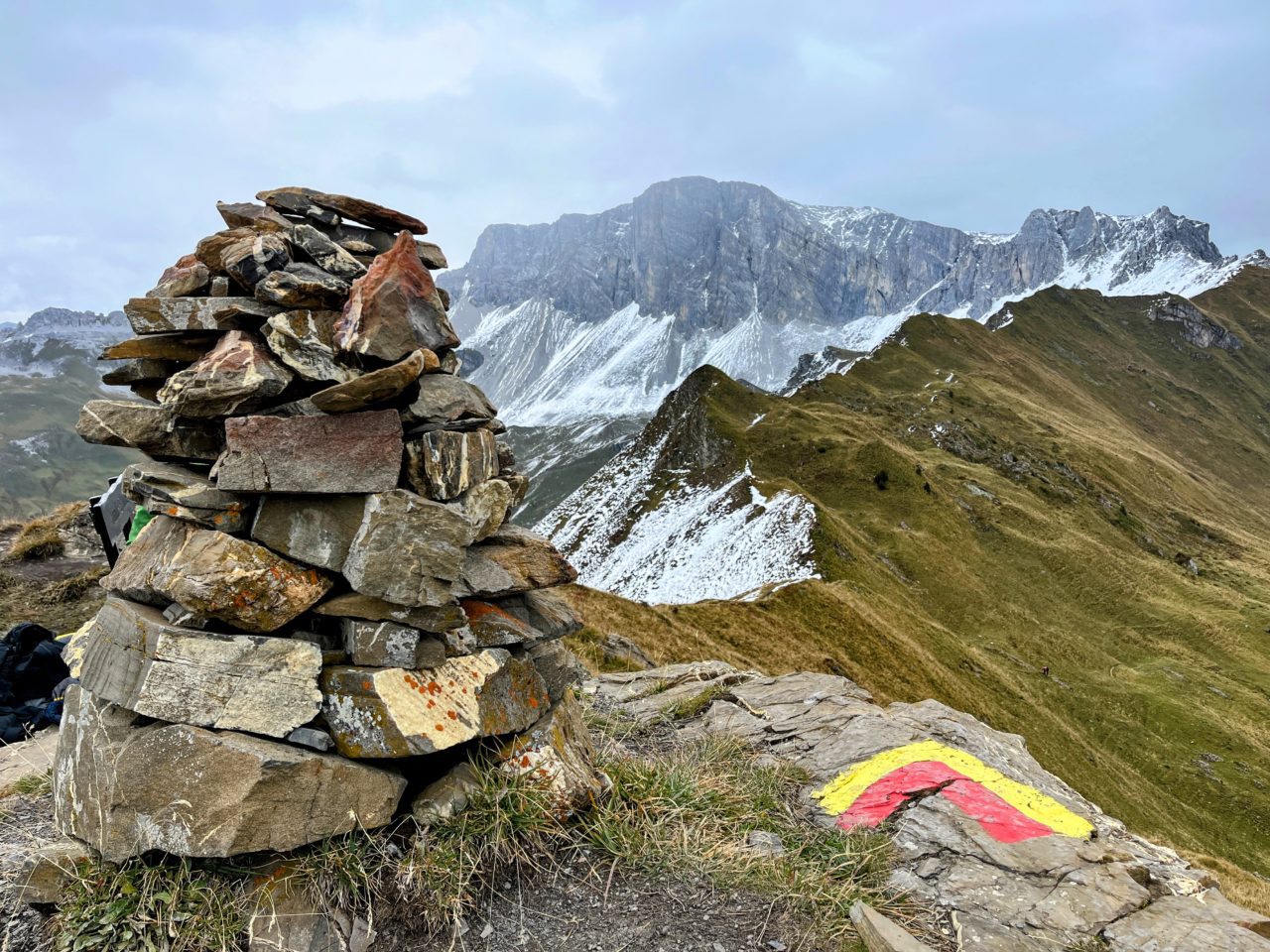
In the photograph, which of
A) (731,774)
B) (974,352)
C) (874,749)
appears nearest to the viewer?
(731,774)

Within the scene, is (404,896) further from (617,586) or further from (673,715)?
(617,586)

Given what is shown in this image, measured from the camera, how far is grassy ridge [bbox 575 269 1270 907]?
34812 mm

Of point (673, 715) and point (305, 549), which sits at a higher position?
point (305, 549)

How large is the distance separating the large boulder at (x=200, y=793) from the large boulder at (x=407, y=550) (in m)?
1.66

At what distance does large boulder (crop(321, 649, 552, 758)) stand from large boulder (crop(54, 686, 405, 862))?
0.37m

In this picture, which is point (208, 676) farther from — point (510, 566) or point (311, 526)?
point (510, 566)

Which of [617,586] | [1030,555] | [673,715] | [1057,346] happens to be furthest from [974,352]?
[673,715]

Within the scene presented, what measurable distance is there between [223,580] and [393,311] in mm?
3179

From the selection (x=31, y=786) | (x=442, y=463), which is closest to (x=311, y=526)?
(x=442, y=463)

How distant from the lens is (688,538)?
6106cm

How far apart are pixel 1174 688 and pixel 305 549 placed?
196ft

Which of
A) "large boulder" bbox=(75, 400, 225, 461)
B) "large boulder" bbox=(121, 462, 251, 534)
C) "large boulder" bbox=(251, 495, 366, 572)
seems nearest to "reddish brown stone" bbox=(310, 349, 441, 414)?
"large boulder" bbox=(251, 495, 366, 572)

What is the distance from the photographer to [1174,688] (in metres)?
46.6

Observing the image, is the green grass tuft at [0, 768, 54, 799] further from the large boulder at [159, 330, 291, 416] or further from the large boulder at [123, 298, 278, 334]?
the large boulder at [123, 298, 278, 334]
